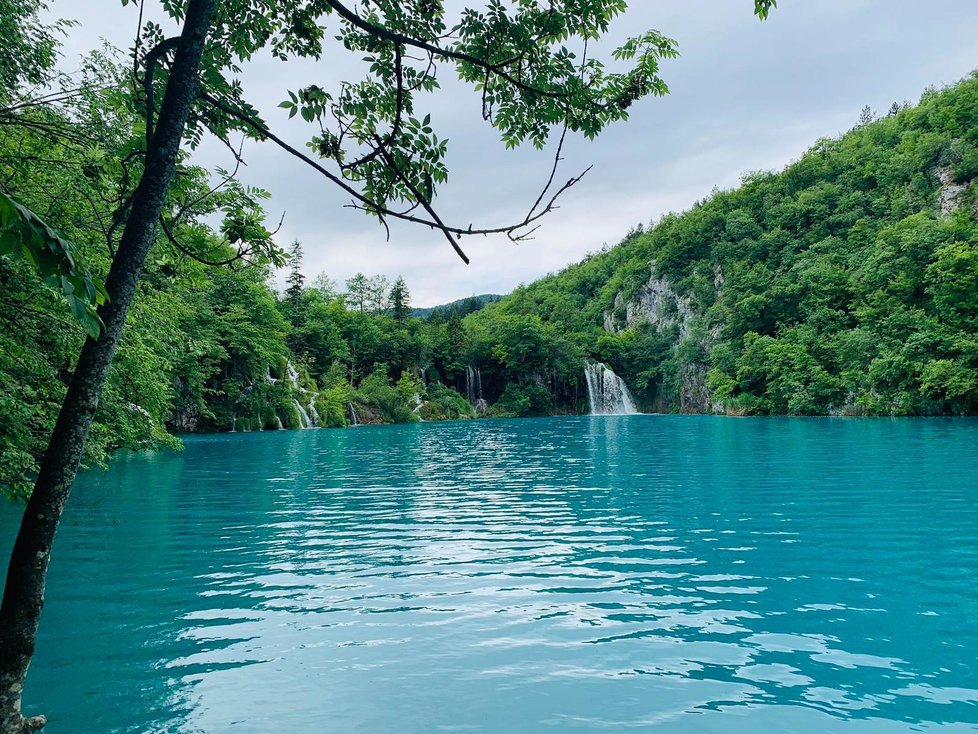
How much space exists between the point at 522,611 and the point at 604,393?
2970 inches

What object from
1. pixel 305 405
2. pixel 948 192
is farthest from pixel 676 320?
pixel 305 405

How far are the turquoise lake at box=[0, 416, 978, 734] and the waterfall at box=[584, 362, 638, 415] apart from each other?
2591 inches

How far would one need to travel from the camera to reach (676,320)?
86938 mm

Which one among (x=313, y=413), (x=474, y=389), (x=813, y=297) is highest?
(x=813, y=297)

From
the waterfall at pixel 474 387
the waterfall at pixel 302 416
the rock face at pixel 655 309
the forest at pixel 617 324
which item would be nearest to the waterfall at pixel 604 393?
the forest at pixel 617 324

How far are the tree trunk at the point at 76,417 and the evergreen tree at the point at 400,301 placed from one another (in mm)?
83330

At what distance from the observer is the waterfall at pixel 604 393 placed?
8081 centimetres

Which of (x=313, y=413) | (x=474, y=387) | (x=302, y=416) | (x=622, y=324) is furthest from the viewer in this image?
(x=622, y=324)

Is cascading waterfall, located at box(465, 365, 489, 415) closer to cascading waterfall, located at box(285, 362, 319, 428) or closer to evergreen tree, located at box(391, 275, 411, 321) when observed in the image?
evergreen tree, located at box(391, 275, 411, 321)

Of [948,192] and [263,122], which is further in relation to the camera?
[948,192]

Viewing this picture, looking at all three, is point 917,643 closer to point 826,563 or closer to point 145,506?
point 826,563

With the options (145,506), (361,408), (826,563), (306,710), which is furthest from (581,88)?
(361,408)

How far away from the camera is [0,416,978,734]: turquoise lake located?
4.70 metres

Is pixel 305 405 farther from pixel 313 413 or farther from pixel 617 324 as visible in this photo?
pixel 617 324
